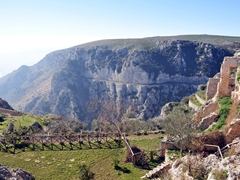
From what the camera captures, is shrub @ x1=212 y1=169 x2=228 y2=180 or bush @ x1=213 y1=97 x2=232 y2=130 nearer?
shrub @ x1=212 y1=169 x2=228 y2=180

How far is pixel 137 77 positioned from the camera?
14425cm

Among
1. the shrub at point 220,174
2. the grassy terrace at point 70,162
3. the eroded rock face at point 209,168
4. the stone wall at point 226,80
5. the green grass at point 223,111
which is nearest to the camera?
the shrub at point 220,174

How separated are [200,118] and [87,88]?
5243 inches

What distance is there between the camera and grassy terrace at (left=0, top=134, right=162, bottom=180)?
23.8 meters

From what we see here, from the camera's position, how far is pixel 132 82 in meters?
146

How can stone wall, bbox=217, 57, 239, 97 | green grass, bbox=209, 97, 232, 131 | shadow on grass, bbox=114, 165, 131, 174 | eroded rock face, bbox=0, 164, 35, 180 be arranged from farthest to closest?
stone wall, bbox=217, 57, 239, 97 → green grass, bbox=209, 97, 232, 131 → shadow on grass, bbox=114, 165, 131, 174 → eroded rock face, bbox=0, 164, 35, 180

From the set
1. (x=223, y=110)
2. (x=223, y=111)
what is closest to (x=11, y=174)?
(x=223, y=111)

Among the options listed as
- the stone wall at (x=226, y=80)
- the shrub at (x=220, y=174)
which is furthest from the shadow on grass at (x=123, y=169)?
the stone wall at (x=226, y=80)

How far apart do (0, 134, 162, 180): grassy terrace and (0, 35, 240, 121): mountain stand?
89.6 m

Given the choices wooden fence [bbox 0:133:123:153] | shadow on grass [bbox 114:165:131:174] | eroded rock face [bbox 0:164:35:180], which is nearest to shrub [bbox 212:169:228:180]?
shadow on grass [bbox 114:165:131:174]

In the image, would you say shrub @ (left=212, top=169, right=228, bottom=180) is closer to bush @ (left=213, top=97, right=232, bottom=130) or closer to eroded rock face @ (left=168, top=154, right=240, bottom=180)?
eroded rock face @ (left=168, top=154, right=240, bottom=180)

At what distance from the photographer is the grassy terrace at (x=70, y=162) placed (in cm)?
2381

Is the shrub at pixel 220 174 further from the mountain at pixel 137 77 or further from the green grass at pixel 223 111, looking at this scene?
the mountain at pixel 137 77

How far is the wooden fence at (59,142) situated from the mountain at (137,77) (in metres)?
85.5
